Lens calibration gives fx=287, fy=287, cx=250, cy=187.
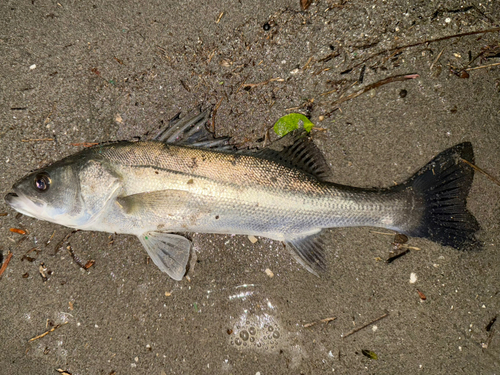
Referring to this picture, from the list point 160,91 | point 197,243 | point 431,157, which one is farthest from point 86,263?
point 431,157

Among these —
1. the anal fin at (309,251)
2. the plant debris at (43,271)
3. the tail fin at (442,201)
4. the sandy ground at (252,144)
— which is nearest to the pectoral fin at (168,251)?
the sandy ground at (252,144)

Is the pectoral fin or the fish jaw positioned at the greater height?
the fish jaw

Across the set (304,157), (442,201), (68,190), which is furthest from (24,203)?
(442,201)

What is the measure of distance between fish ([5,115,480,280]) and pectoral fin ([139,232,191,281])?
29 millimetres

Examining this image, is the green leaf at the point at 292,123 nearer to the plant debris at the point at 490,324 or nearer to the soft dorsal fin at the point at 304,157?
the soft dorsal fin at the point at 304,157

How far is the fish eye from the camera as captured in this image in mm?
2643

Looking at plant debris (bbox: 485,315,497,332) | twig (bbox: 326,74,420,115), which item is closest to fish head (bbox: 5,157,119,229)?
twig (bbox: 326,74,420,115)

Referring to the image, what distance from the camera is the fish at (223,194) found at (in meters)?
2.60

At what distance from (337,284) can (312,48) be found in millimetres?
2544

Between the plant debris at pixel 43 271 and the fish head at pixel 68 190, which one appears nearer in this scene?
the fish head at pixel 68 190

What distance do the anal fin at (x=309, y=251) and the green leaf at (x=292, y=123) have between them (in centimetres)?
112

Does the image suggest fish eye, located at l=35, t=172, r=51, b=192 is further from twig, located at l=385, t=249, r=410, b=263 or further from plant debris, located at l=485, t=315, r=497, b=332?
plant debris, located at l=485, t=315, r=497, b=332

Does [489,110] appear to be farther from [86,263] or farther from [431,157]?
[86,263]

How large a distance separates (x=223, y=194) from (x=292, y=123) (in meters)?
1.13
